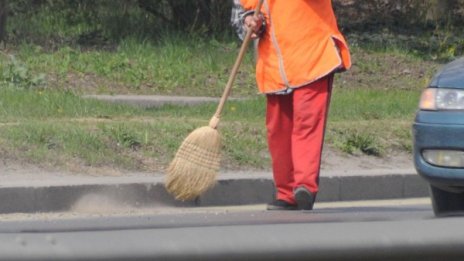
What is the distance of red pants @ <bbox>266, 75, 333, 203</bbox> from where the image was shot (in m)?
6.18

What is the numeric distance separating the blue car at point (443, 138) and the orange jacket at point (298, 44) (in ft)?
2.36

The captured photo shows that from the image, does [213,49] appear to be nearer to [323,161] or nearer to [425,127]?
[323,161]

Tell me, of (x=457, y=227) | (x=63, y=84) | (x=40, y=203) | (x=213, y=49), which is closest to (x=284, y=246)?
(x=457, y=227)

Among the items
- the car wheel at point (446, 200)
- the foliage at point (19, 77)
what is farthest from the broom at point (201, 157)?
the foliage at point (19, 77)

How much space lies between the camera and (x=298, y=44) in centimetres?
626

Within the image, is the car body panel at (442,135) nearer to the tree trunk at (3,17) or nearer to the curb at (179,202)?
the curb at (179,202)

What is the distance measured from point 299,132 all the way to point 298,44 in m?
0.48

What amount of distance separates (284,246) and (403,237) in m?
0.24

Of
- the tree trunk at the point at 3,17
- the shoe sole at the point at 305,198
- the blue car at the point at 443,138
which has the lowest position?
the tree trunk at the point at 3,17

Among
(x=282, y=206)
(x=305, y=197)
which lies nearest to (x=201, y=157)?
(x=282, y=206)

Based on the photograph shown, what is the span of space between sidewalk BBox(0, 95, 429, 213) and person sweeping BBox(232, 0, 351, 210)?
129 centimetres

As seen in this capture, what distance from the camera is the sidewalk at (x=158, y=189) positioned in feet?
24.2

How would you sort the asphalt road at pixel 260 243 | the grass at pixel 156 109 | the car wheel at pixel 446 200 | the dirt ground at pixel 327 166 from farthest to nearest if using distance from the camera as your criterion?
the grass at pixel 156 109 → the dirt ground at pixel 327 166 → the car wheel at pixel 446 200 → the asphalt road at pixel 260 243

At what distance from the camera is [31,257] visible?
6.56ft
